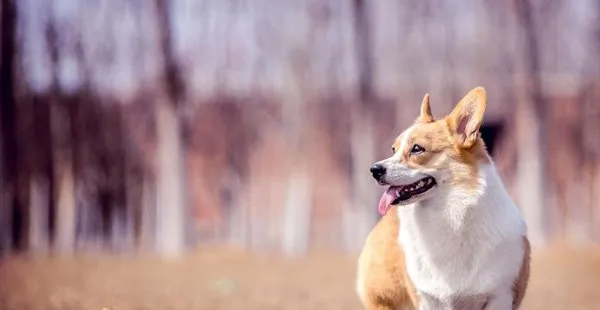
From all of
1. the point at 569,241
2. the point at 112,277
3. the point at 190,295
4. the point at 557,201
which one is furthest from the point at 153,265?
the point at 557,201

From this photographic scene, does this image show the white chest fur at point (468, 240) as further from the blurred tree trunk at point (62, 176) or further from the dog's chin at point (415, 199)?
the blurred tree trunk at point (62, 176)

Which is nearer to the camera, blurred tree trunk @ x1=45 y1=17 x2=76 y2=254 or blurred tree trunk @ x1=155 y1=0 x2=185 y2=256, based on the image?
blurred tree trunk @ x1=155 y1=0 x2=185 y2=256

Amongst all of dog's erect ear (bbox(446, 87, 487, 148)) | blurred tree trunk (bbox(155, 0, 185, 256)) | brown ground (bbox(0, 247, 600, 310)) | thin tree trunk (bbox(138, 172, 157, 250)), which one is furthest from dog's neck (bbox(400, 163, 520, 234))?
thin tree trunk (bbox(138, 172, 157, 250))

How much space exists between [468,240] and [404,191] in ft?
1.32

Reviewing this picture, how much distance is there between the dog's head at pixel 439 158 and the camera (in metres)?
4.05

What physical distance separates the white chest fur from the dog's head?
0.18ft

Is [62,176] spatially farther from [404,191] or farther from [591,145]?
[404,191]

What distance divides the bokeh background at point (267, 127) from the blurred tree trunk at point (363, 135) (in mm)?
35

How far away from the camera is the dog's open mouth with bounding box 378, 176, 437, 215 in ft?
13.3

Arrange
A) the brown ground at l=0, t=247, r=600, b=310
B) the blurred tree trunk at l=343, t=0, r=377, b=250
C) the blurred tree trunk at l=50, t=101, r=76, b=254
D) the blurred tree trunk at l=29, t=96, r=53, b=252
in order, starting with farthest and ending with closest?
the blurred tree trunk at l=50, t=101, r=76, b=254 → the blurred tree trunk at l=29, t=96, r=53, b=252 → the blurred tree trunk at l=343, t=0, r=377, b=250 → the brown ground at l=0, t=247, r=600, b=310

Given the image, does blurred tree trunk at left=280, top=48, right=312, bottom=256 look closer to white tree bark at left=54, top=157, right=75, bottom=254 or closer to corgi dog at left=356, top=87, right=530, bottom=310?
white tree bark at left=54, top=157, right=75, bottom=254

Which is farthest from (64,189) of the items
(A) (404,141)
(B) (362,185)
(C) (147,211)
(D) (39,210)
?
(A) (404,141)

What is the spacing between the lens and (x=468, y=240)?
13.7 ft

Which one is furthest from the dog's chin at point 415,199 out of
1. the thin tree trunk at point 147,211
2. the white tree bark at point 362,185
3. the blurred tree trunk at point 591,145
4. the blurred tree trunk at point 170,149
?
the thin tree trunk at point 147,211
